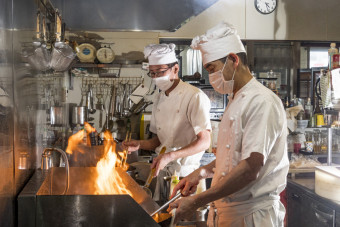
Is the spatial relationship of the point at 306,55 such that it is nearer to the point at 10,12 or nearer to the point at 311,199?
the point at 311,199

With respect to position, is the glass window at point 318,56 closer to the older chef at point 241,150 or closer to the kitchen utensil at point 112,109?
the kitchen utensil at point 112,109

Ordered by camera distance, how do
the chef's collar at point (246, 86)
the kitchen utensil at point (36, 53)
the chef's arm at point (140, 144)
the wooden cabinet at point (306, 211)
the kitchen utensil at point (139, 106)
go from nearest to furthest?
the kitchen utensil at point (36, 53)
the chef's collar at point (246, 86)
the wooden cabinet at point (306, 211)
the chef's arm at point (140, 144)
the kitchen utensil at point (139, 106)

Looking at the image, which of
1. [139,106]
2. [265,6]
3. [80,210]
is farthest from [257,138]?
[265,6]

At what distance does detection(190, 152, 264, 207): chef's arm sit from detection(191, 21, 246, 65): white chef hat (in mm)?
547

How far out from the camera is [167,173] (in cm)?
307

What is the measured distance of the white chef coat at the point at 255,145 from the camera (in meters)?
1.67

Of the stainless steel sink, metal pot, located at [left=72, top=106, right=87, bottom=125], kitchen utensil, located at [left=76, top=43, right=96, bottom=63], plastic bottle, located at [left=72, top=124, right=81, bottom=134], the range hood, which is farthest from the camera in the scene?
metal pot, located at [left=72, top=106, right=87, bottom=125]

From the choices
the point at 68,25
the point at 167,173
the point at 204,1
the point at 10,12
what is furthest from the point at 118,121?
the point at 10,12

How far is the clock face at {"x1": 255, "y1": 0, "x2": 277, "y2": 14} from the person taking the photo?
6.03m

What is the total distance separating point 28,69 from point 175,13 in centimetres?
101

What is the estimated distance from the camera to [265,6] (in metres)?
6.07

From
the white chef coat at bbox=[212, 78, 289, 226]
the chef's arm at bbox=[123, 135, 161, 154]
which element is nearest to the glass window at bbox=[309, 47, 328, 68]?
the chef's arm at bbox=[123, 135, 161, 154]

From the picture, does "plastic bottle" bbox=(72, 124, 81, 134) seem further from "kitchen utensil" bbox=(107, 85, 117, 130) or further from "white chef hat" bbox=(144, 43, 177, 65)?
"white chef hat" bbox=(144, 43, 177, 65)

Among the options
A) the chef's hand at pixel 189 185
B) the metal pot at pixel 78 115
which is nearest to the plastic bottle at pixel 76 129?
the metal pot at pixel 78 115
